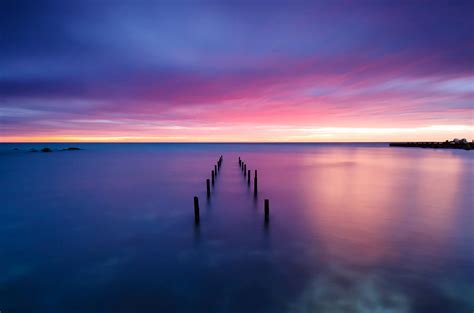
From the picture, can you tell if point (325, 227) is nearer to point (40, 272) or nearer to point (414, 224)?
point (414, 224)

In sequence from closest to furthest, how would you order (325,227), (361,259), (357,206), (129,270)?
1. (129,270)
2. (361,259)
3. (325,227)
4. (357,206)

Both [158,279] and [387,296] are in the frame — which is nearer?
[387,296]

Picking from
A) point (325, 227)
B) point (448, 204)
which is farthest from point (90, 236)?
point (448, 204)

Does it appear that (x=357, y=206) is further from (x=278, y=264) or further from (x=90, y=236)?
(x=90, y=236)

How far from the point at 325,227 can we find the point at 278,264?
4.48 m

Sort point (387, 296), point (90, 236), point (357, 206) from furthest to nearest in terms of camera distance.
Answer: point (357, 206)
point (90, 236)
point (387, 296)

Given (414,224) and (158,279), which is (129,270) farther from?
(414,224)

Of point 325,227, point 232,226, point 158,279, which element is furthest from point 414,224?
point 158,279

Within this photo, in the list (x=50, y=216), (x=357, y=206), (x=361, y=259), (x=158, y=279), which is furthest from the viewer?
(x=357, y=206)

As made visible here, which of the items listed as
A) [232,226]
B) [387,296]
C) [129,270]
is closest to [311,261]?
[387,296]

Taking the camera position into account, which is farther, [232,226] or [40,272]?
[232,226]

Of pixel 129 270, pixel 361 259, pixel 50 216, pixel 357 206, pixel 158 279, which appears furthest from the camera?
pixel 357 206

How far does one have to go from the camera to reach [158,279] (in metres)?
7.23

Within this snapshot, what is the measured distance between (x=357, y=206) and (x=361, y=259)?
7422 mm
